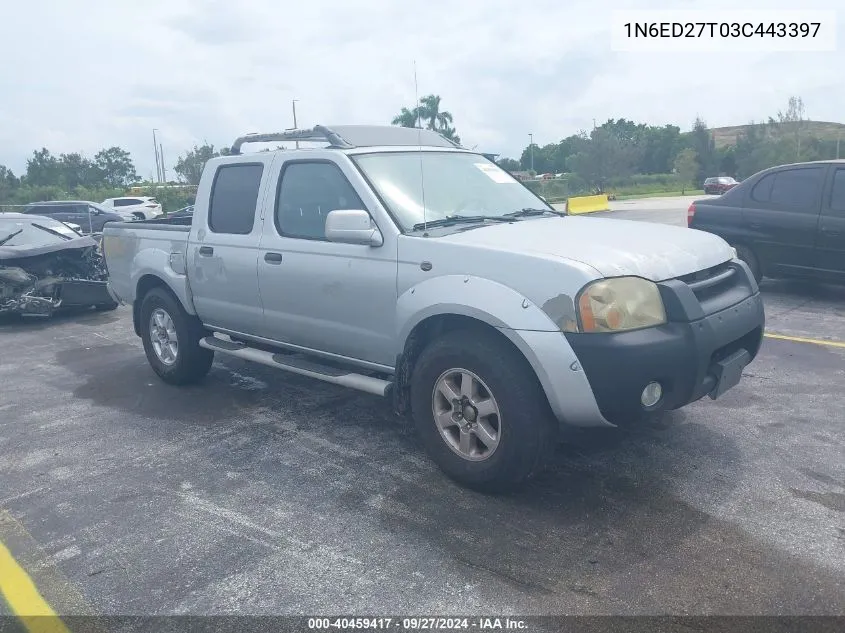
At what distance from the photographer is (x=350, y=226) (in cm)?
409

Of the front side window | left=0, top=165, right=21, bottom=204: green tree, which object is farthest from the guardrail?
left=0, top=165, right=21, bottom=204: green tree

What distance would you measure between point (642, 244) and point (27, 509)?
11.9ft

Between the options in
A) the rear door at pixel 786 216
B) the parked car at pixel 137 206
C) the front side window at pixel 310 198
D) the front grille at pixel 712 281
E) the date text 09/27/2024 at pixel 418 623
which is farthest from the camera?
the parked car at pixel 137 206

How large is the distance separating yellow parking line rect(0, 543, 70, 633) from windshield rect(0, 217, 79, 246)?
7398 millimetres

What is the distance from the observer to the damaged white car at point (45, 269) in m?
9.42

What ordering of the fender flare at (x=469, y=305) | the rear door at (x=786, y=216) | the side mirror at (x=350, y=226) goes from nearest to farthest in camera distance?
the fender flare at (x=469, y=305) → the side mirror at (x=350, y=226) → the rear door at (x=786, y=216)

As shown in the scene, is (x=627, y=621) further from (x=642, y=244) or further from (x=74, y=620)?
(x=74, y=620)

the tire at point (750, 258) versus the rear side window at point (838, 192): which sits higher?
the rear side window at point (838, 192)

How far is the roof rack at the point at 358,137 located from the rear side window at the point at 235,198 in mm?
336

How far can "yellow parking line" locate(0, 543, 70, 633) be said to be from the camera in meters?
2.89

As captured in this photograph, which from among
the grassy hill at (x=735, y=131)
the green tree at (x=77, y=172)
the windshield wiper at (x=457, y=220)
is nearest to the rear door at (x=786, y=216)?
the windshield wiper at (x=457, y=220)

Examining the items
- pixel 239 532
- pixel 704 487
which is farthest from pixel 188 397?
pixel 704 487

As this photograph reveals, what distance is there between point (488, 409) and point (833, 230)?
6.32 metres

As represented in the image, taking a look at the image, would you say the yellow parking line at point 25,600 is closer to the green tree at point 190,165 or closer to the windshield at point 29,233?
the windshield at point 29,233
